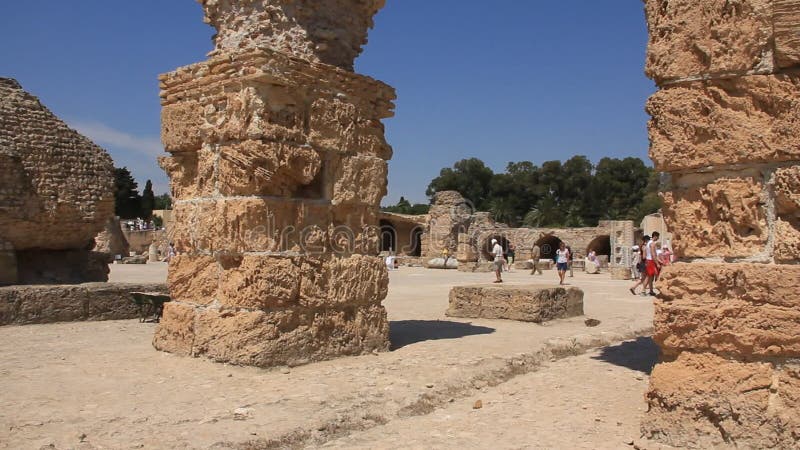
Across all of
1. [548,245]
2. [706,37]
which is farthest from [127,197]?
[706,37]

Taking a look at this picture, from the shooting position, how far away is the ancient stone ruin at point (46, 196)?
30.1ft

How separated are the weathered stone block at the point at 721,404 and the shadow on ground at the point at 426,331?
3.20 m

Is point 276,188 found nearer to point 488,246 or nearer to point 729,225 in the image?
point 729,225

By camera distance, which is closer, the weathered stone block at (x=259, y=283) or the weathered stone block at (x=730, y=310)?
the weathered stone block at (x=730, y=310)

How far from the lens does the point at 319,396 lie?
4.24 m

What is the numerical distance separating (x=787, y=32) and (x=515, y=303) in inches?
236

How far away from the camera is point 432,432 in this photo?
12.2ft

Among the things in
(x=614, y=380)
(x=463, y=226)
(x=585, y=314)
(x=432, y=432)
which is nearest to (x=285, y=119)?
(x=432, y=432)

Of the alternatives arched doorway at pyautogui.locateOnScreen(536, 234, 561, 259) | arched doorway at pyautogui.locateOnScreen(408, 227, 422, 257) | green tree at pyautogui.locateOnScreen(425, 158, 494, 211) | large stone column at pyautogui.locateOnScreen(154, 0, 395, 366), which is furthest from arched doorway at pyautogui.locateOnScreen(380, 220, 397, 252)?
large stone column at pyautogui.locateOnScreen(154, 0, 395, 366)

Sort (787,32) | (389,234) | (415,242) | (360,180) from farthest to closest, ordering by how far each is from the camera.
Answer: (389,234) < (415,242) < (360,180) < (787,32)

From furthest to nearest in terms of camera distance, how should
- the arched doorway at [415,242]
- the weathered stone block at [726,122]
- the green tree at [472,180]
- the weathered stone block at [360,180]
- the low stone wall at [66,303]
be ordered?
the green tree at [472,180]
the arched doorway at [415,242]
the low stone wall at [66,303]
the weathered stone block at [360,180]
the weathered stone block at [726,122]

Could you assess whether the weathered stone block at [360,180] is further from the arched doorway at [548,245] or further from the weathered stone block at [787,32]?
the arched doorway at [548,245]

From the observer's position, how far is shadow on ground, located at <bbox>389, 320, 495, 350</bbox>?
21.9ft

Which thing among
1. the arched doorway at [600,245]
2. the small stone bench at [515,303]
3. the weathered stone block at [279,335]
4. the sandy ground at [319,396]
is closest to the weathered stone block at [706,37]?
the sandy ground at [319,396]
